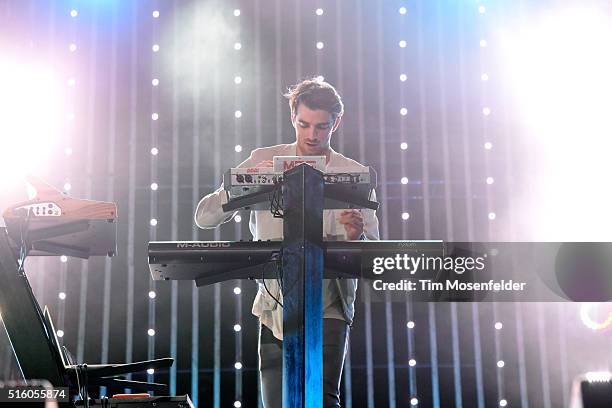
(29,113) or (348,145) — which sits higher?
(29,113)

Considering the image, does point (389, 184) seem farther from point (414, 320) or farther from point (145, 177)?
point (145, 177)

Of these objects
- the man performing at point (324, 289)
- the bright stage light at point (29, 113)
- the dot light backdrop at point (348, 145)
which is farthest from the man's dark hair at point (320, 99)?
the bright stage light at point (29, 113)

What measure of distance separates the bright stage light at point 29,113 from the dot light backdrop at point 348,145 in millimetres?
11

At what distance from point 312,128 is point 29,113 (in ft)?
7.36

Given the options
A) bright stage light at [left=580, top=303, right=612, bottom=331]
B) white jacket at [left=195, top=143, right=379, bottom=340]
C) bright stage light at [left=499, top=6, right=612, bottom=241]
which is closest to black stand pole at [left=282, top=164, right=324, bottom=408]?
white jacket at [left=195, top=143, right=379, bottom=340]

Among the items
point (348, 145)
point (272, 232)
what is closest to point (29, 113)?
point (348, 145)

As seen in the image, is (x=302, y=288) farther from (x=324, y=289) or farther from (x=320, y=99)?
(x=320, y=99)

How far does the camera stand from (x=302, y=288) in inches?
76.1

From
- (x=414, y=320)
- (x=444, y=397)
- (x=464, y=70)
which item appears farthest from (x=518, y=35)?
(x=444, y=397)

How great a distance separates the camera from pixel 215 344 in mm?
4301

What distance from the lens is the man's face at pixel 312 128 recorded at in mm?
A: 2945

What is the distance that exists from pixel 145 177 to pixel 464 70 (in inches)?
75.1

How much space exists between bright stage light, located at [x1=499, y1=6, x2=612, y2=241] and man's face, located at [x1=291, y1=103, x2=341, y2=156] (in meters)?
1.83

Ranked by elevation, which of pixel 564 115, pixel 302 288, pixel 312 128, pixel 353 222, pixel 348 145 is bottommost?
pixel 302 288
